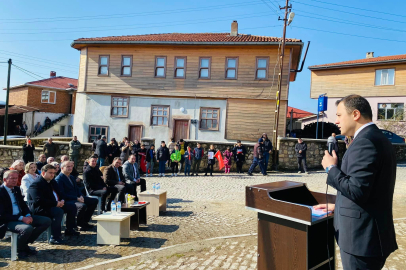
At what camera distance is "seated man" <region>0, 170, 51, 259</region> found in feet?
17.9

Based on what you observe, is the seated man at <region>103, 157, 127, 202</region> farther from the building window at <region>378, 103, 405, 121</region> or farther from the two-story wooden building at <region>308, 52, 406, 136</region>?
the building window at <region>378, 103, 405, 121</region>

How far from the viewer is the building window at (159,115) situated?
21641 mm

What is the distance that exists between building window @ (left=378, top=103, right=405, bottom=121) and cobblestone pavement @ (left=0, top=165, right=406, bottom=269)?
20078mm

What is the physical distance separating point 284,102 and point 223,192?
10270mm

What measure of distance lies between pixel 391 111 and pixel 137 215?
93.3 feet

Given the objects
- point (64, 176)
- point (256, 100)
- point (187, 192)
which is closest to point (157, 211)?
point (64, 176)

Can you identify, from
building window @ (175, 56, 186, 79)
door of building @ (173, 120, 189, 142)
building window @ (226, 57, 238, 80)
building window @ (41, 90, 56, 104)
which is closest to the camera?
building window @ (226, 57, 238, 80)

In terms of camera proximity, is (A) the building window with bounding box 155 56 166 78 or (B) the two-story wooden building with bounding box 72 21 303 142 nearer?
(B) the two-story wooden building with bounding box 72 21 303 142

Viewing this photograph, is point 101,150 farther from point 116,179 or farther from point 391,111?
point 391,111

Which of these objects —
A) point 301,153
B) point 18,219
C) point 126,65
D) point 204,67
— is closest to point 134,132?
point 126,65

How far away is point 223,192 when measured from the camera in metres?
11.7

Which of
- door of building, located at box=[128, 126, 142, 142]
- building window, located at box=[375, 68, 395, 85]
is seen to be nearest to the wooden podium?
door of building, located at box=[128, 126, 142, 142]

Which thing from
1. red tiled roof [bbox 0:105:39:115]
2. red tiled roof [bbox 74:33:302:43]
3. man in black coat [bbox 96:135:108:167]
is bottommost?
man in black coat [bbox 96:135:108:167]

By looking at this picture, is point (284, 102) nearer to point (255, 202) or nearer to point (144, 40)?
point (144, 40)
